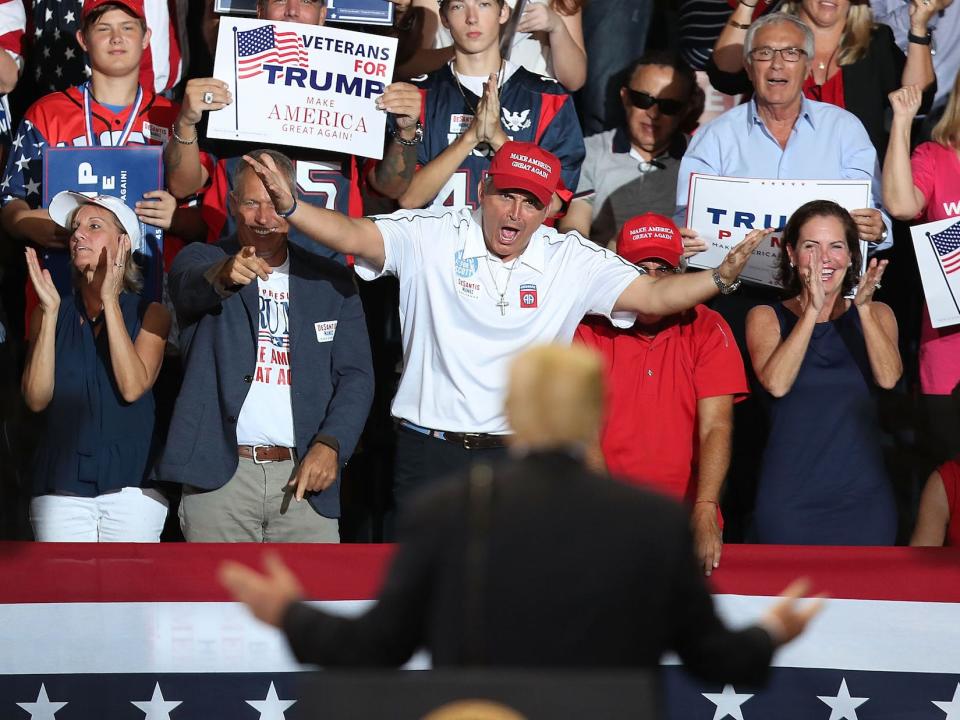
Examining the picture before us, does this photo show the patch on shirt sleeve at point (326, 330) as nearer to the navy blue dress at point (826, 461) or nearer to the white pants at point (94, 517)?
the white pants at point (94, 517)

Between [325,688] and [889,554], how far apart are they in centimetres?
283

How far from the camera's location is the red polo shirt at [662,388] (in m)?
5.59

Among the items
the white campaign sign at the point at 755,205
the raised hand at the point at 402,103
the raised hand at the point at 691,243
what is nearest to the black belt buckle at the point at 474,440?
the raised hand at the point at 691,243

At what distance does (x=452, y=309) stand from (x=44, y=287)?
161 cm

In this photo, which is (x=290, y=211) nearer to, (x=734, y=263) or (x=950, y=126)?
(x=734, y=263)

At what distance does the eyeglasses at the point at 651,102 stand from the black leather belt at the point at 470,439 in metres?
2.04

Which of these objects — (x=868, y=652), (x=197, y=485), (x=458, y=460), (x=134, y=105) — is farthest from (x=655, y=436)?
(x=134, y=105)

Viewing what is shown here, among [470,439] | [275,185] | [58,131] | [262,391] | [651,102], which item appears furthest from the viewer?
[651,102]

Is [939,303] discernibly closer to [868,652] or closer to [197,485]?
[868,652]

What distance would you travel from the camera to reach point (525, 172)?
570 cm

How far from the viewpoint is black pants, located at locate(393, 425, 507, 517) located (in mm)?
5594

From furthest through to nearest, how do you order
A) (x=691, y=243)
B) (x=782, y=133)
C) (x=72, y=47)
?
(x=72, y=47) → (x=782, y=133) → (x=691, y=243)

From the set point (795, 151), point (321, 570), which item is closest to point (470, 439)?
point (321, 570)

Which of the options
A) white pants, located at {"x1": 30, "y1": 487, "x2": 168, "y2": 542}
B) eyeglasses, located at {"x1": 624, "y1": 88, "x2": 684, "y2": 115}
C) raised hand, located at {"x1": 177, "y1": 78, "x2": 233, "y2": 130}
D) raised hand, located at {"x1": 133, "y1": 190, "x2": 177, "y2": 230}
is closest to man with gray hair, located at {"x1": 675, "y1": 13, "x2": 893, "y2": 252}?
eyeglasses, located at {"x1": 624, "y1": 88, "x2": 684, "y2": 115}
